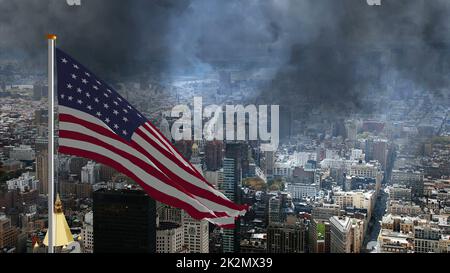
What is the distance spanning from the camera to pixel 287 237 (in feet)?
13.4

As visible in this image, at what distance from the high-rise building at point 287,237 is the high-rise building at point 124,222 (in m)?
0.89

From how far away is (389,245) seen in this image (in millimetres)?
3896

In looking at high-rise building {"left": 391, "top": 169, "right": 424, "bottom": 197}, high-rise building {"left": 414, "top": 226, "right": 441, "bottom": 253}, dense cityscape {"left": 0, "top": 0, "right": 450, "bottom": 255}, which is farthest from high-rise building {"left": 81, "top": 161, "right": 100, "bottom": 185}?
high-rise building {"left": 414, "top": 226, "right": 441, "bottom": 253}

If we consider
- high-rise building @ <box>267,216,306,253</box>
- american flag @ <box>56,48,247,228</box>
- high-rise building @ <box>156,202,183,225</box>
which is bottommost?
high-rise building @ <box>267,216,306,253</box>

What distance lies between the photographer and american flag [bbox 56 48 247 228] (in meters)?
2.22

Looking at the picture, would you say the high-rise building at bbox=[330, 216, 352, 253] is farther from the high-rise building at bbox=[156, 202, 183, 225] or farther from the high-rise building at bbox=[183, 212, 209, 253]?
the high-rise building at bbox=[156, 202, 183, 225]

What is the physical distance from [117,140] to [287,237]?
2.16 m

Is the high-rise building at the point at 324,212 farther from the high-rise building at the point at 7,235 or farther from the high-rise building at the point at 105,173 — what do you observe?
the high-rise building at the point at 7,235

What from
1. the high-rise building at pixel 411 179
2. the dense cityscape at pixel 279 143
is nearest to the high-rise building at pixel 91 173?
the dense cityscape at pixel 279 143

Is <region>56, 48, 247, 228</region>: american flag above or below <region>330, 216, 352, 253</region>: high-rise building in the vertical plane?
above

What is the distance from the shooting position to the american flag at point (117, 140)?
2219 mm

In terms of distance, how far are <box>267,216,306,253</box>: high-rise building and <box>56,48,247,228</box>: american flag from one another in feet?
5.83

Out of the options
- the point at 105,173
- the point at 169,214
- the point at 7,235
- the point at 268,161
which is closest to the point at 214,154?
the point at 268,161
